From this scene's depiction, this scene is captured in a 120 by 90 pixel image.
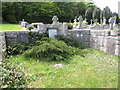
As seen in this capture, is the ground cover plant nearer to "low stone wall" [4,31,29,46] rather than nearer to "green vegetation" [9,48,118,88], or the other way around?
"green vegetation" [9,48,118,88]

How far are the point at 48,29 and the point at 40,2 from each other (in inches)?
756

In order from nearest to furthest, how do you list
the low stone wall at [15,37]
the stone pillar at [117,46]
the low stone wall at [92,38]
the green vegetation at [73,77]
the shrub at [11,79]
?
the shrub at [11,79]
the green vegetation at [73,77]
the stone pillar at [117,46]
the low stone wall at [92,38]
the low stone wall at [15,37]

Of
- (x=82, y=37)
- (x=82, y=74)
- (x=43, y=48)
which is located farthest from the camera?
(x=82, y=37)

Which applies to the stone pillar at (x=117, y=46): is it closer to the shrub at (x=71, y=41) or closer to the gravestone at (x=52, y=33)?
the shrub at (x=71, y=41)

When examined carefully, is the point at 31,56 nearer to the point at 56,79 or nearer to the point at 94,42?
the point at 56,79

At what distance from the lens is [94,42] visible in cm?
816

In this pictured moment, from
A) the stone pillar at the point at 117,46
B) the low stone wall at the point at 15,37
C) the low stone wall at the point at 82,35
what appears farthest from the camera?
the low stone wall at the point at 82,35

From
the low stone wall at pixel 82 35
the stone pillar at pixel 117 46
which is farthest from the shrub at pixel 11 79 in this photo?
the low stone wall at pixel 82 35

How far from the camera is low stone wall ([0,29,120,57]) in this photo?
6.27m

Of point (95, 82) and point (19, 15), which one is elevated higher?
point (19, 15)

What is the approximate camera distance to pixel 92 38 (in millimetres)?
8273

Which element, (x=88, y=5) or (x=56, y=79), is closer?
(x=56, y=79)

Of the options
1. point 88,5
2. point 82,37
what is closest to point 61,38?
point 82,37

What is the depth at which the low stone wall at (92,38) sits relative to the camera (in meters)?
6.27
